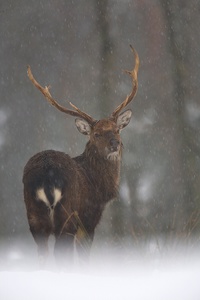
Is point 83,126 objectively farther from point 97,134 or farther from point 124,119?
point 124,119

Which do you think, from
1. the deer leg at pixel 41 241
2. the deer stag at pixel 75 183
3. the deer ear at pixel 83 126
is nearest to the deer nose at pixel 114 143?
the deer stag at pixel 75 183

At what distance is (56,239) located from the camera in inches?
121

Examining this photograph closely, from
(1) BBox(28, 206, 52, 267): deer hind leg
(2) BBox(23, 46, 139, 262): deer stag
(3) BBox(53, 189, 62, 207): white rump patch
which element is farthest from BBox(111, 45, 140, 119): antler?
(1) BBox(28, 206, 52, 267): deer hind leg

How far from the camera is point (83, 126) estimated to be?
10.6ft

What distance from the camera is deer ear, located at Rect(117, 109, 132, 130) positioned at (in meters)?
3.26

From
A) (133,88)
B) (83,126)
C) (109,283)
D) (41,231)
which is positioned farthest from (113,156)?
(109,283)

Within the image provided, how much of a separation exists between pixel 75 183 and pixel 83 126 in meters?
0.25

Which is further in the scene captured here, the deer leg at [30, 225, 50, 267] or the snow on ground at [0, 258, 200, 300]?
the deer leg at [30, 225, 50, 267]

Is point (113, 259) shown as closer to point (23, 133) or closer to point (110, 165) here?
point (110, 165)

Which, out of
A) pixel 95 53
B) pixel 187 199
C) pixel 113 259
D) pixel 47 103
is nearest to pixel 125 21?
pixel 95 53

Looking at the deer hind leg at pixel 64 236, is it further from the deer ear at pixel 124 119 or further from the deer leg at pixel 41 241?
the deer ear at pixel 124 119

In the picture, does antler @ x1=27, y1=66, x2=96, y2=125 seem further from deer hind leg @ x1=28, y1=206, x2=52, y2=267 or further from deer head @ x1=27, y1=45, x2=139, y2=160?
deer hind leg @ x1=28, y1=206, x2=52, y2=267

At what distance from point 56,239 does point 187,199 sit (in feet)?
1.99

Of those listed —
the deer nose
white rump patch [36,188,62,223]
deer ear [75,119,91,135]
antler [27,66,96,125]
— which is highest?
antler [27,66,96,125]
